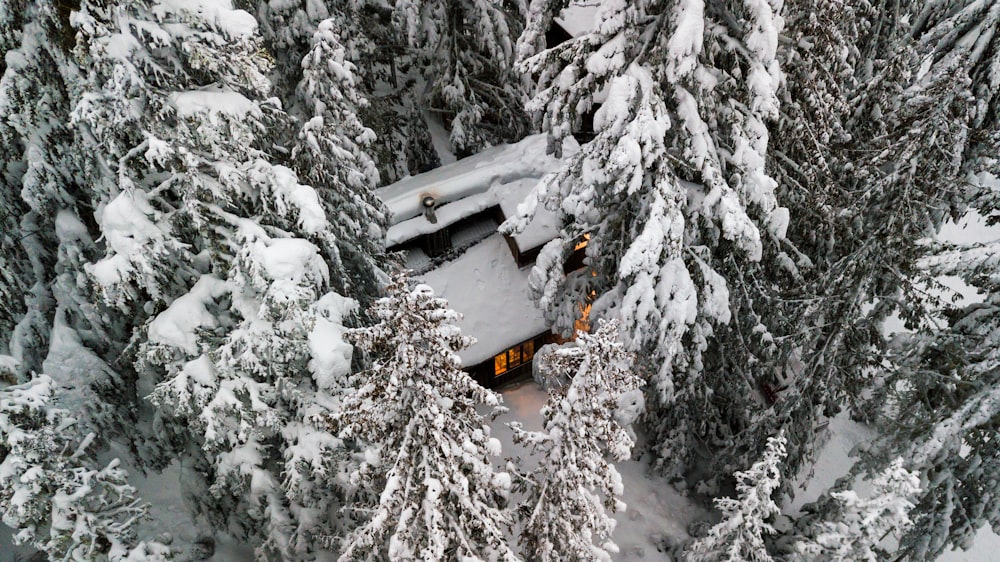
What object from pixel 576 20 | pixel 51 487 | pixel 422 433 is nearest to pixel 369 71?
pixel 576 20

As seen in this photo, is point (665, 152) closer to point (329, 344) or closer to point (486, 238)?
point (329, 344)

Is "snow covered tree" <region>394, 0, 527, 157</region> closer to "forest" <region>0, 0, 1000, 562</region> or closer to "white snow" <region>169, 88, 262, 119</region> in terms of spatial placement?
"forest" <region>0, 0, 1000, 562</region>

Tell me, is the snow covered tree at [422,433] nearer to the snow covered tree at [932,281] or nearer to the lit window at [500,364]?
the snow covered tree at [932,281]

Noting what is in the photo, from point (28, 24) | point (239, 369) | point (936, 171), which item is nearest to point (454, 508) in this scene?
point (239, 369)

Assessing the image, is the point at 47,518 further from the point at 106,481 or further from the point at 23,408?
the point at 23,408

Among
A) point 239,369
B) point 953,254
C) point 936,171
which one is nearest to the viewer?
point 239,369

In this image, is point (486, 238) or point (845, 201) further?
point (486, 238)
